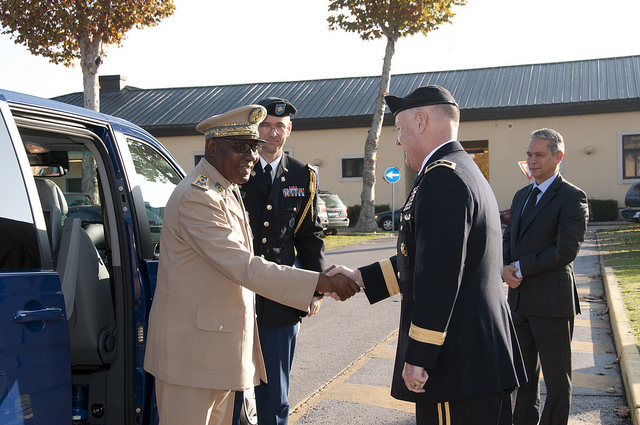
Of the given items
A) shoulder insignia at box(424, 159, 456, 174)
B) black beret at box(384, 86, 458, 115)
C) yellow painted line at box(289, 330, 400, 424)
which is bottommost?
yellow painted line at box(289, 330, 400, 424)

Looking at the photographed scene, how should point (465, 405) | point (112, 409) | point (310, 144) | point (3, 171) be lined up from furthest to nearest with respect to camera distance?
point (310, 144) → point (112, 409) → point (465, 405) → point (3, 171)

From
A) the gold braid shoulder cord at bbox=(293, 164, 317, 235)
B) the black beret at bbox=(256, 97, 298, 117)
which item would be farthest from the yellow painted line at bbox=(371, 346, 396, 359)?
the black beret at bbox=(256, 97, 298, 117)

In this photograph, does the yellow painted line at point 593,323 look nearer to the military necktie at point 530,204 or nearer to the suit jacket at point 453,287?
the military necktie at point 530,204

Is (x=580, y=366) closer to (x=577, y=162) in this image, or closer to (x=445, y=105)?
(x=445, y=105)

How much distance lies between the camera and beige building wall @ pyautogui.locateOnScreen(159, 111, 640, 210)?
29.6 metres

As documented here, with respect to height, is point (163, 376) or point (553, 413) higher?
point (163, 376)

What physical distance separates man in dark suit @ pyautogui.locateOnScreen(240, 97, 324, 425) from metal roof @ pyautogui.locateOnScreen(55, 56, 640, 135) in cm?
2814

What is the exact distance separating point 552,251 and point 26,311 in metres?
3.13

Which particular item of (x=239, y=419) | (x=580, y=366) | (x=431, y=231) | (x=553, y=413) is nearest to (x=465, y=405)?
(x=431, y=231)

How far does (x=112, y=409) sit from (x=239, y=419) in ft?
2.35

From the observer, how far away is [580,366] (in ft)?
20.1

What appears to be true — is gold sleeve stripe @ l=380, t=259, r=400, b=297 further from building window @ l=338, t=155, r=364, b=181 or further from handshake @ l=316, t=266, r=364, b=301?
building window @ l=338, t=155, r=364, b=181

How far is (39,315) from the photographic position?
2.49 meters

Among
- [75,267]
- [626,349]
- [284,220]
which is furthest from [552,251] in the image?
[75,267]
